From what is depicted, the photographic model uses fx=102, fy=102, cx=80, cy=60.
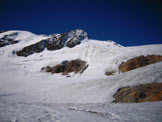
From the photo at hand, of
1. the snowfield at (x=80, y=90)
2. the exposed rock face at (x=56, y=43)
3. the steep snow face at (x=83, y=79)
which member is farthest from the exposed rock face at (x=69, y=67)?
the exposed rock face at (x=56, y=43)

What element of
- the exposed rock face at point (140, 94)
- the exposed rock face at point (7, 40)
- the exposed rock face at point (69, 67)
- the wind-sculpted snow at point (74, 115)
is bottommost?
the exposed rock face at point (140, 94)

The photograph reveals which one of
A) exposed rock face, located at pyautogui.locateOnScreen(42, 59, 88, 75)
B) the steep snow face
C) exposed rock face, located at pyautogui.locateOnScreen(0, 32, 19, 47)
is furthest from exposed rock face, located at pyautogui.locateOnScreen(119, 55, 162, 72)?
exposed rock face, located at pyautogui.locateOnScreen(0, 32, 19, 47)

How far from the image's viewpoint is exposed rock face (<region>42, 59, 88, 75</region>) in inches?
1102

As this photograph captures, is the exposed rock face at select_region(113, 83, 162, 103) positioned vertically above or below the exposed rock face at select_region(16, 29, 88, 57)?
below

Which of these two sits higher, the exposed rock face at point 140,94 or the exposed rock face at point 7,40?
the exposed rock face at point 7,40

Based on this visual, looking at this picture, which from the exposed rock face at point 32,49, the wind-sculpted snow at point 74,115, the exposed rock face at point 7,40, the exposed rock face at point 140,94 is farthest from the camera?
the exposed rock face at point 7,40

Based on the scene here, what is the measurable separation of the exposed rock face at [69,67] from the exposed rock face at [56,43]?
21129 millimetres

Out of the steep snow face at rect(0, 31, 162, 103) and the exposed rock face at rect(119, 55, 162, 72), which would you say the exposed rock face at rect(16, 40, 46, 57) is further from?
the exposed rock face at rect(119, 55, 162, 72)

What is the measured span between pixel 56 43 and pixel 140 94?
49850 millimetres

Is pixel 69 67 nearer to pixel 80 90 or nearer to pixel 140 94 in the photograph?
pixel 80 90

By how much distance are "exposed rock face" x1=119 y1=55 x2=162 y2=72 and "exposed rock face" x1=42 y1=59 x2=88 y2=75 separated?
9.72m

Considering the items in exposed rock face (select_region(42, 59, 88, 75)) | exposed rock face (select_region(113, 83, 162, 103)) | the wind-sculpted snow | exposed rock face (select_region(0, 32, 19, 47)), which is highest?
exposed rock face (select_region(0, 32, 19, 47))

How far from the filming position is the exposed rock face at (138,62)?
20.8 metres

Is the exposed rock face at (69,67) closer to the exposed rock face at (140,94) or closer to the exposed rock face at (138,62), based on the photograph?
the exposed rock face at (138,62)
